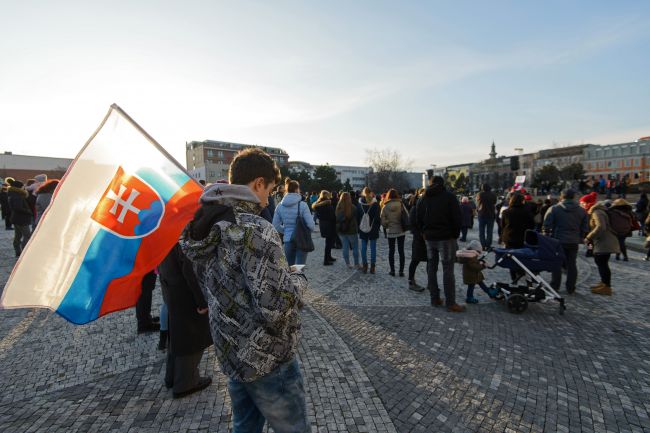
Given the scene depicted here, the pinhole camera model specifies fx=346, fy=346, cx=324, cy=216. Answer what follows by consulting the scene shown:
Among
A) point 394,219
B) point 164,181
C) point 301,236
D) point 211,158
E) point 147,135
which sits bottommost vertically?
point 301,236

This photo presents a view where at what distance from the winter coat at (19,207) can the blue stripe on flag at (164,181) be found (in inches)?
355

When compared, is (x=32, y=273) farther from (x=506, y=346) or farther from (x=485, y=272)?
(x=485, y=272)

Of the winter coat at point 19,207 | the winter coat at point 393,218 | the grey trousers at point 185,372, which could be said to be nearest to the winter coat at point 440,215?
the winter coat at point 393,218

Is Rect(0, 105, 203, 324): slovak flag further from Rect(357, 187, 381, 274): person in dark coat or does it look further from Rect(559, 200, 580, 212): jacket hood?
Rect(559, 200, 580, 212): jacket hood

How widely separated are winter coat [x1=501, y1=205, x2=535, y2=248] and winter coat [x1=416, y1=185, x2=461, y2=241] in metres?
1.70

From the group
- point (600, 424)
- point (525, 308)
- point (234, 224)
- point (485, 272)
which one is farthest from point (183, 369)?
point (485, 272)

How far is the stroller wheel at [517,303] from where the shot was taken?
5359mm

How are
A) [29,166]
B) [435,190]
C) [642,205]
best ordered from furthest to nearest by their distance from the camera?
[29,166] < [642,205] < [435,190]

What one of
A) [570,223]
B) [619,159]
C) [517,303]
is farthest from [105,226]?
[619,159]

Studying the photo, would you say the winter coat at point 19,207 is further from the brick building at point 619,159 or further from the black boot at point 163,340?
the brick building at point 619,159

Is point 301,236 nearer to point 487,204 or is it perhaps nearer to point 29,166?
point 487,204

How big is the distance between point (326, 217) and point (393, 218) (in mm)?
1870

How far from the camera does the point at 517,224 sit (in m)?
6.41

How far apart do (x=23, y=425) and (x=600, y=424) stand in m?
4.62
